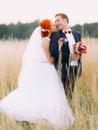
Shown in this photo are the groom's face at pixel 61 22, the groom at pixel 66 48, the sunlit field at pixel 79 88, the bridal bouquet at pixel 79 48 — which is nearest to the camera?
the sunlit field at pixel 79 88

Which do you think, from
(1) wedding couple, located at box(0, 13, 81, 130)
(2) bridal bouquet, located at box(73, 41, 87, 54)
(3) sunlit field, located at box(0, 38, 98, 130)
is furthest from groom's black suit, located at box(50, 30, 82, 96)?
(3) sunlit field, located at box(0, 38, 98, 130)

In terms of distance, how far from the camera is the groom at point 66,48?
6457 mm

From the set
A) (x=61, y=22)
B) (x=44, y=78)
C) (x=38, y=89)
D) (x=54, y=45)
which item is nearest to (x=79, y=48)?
(x=54, y=45)

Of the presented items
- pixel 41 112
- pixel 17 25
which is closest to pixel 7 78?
pixel 41 112

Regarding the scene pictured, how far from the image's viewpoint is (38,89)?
22.1 feet

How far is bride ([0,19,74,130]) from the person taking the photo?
6.57 meters

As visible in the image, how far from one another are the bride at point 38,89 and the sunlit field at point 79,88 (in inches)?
6.1

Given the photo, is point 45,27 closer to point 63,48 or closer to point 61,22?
point 61,22

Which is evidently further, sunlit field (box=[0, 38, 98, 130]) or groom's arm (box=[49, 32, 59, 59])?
groom's arm (box=[49, 32, 59, 59])

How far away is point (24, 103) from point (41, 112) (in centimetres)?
30

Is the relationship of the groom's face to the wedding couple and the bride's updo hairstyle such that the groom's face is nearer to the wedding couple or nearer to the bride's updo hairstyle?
the wedding couple

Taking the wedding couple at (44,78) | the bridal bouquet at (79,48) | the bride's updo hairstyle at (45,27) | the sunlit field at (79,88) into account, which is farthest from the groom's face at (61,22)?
the sunlit field at (79,88)

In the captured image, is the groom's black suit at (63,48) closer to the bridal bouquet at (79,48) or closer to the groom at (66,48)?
the groom at (66,48)

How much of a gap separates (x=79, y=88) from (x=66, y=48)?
1177 mm
